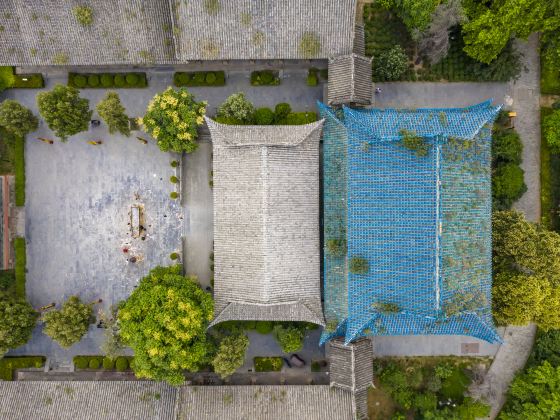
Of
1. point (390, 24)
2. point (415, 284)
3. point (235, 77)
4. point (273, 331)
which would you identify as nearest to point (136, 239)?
point (273, 331)

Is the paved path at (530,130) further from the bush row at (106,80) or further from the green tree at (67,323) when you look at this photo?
the green tree at (67,323)

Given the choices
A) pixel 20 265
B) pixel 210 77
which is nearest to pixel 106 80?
pixel 210 77

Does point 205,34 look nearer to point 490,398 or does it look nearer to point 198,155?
point 198,155

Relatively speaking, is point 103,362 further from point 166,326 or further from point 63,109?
point 63,109

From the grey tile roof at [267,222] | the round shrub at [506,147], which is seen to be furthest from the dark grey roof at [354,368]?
the round shrub at [506,147]

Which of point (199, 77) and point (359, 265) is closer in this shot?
point (359, 265)

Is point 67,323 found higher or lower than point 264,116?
lower
